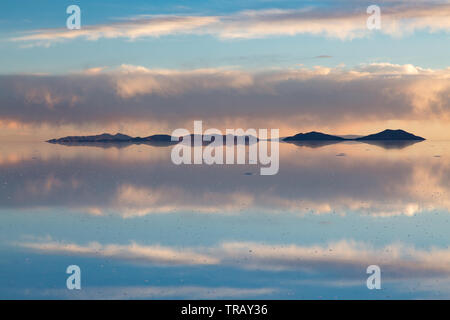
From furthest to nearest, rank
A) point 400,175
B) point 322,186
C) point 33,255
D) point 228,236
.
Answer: point 400,175 < point 322,186 < point 228,236 < point 33,255

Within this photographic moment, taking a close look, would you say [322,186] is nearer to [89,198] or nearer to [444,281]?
[89,198]

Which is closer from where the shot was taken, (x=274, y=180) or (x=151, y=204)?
(x=151, y=204)

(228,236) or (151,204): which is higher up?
(151,204)

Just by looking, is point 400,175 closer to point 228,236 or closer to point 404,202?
point 404,202
